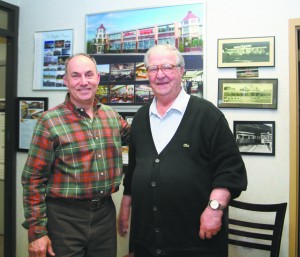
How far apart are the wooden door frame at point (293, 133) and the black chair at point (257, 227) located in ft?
0.42

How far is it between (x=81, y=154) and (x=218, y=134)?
679 mm

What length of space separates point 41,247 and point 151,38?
1.66 metres

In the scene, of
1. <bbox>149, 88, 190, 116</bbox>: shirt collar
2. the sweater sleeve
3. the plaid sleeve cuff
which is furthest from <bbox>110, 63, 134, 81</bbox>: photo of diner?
the plaid sleeve cuff

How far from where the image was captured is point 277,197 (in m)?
2.15

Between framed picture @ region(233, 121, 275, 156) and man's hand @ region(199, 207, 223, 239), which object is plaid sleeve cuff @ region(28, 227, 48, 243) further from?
framed picture @ region(233, 121, 275, 156)

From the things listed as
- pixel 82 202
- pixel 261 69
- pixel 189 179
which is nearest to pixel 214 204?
pixel 189 179

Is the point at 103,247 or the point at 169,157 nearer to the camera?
the point at 169,157

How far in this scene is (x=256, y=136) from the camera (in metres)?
2.18

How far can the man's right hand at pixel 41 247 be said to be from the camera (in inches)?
59.7

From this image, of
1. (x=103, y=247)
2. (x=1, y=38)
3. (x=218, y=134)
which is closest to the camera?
(x=218, y=134)

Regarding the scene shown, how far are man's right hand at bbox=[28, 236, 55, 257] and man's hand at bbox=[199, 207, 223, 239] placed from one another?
2.45ft

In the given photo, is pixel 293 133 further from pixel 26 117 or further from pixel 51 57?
pixel 26 117

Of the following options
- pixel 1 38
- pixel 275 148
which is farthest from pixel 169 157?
pixel 1 38

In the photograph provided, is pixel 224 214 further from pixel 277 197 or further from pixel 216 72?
pixel 216 72
